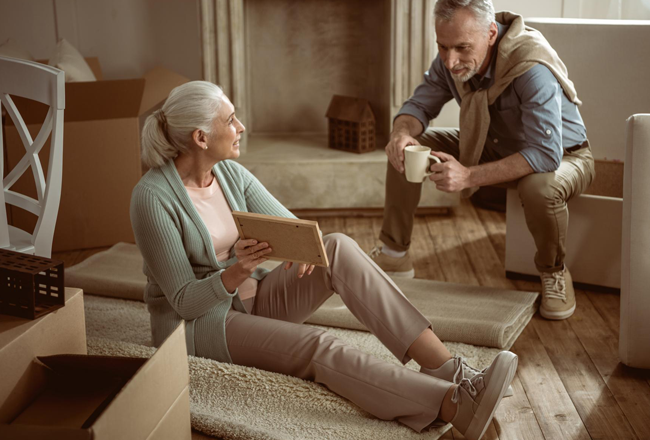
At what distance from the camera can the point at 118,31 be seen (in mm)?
3973

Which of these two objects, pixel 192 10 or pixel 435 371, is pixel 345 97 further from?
pixel 435 371

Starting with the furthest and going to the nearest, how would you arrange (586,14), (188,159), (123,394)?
(586,14), (188,159), (123,394)

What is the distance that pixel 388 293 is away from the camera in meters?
1.78

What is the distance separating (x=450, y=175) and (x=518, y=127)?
0.33 m

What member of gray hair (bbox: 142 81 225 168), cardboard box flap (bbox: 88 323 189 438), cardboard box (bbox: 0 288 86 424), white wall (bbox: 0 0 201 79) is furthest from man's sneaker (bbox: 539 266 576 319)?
white wall (bbox: 0 0 201 79)

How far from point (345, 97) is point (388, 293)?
6.48ft

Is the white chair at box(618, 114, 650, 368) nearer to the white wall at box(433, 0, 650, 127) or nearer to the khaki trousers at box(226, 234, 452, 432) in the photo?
the khaki trousers at box(226, 234, 452, 432)

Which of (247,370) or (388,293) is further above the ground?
(388,293)

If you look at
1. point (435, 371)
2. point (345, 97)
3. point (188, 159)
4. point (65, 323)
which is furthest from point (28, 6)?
point (435, 371)

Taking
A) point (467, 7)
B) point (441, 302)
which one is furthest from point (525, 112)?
point (441, 302)

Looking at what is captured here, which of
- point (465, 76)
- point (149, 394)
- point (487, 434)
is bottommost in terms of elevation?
point (487, 434)

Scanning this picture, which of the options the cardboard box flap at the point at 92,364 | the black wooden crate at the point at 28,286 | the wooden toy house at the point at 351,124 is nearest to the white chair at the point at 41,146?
the black wooden crate at the point at 28,286

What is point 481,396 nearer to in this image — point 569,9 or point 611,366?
point 611,366

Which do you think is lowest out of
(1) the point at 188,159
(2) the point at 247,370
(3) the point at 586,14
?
(2) the point at 247,370
